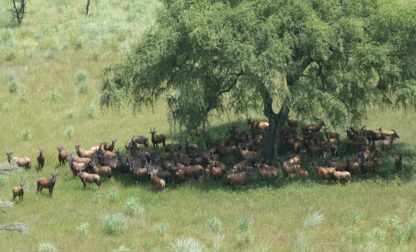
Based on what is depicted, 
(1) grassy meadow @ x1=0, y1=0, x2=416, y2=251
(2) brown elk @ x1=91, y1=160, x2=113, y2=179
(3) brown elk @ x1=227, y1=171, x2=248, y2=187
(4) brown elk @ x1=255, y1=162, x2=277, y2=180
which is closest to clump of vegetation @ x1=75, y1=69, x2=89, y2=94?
(1) grassy meadow @ x1=0, y1=0, x2=416, y2=251

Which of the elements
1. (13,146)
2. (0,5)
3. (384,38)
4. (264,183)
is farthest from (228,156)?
(0,5)

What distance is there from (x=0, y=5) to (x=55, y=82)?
997 inches

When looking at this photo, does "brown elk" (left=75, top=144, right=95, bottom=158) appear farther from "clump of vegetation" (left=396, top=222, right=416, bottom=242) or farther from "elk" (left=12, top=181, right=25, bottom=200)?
"clump of vegetation" (left=396, top=222, right=416, bottom=242)

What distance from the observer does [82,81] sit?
3369cm

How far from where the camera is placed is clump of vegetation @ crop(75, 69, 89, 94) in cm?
3325

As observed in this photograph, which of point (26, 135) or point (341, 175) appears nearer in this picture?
point (341, 175)

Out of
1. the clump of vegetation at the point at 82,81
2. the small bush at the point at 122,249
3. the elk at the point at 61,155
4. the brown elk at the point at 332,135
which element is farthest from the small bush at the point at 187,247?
the clump of vegetation at the point at 82,81

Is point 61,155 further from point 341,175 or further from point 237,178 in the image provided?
point 341,175

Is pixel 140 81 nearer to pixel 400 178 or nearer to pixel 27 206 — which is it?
pixel 27 206

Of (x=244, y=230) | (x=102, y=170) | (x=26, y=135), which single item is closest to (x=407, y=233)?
(x=244, y=230)

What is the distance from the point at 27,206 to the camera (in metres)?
18.9

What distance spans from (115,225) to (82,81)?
19149 mm

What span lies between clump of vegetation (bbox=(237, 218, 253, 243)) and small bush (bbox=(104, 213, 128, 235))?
3.21m

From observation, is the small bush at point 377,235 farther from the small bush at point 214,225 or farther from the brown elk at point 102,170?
the brown elk at point 102,170
